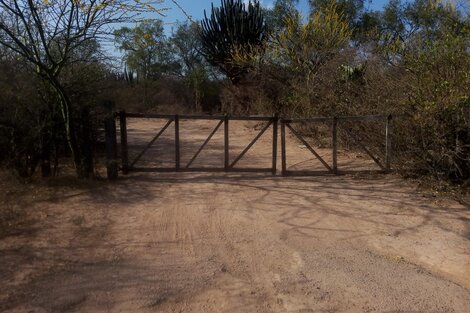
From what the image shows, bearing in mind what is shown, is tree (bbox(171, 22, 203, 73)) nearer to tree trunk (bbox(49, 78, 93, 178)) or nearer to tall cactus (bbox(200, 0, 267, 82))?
tall cactus (bbox(200, 0, 267, 82))

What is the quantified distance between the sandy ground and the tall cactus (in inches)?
617

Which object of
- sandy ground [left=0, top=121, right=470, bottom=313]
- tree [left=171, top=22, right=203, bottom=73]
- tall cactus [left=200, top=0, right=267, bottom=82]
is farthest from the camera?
tree [left=171, top=22, right=203, bottom=73]

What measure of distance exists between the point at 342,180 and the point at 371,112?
2867mm

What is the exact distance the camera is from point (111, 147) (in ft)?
28.7

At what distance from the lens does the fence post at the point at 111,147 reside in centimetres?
864

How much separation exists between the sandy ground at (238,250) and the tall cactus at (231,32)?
1567 centimetres

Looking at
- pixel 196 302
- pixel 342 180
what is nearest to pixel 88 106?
pixel 342 180

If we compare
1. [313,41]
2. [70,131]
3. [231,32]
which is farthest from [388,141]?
[231,32]

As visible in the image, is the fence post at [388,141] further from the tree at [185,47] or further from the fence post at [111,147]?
the tree at [185,47]

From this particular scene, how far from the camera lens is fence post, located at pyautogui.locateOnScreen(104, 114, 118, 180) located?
8.64 m

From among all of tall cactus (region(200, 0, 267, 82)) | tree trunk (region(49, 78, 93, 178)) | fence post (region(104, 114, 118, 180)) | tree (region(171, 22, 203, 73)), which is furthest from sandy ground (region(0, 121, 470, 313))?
tree (region(171, 22, 203, 73))

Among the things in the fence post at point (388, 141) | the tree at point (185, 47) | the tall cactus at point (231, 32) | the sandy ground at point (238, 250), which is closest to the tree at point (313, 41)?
the tall cactus at point (231, 32)

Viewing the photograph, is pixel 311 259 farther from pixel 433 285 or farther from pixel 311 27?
pixel 311 27

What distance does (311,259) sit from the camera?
509 centimetres
